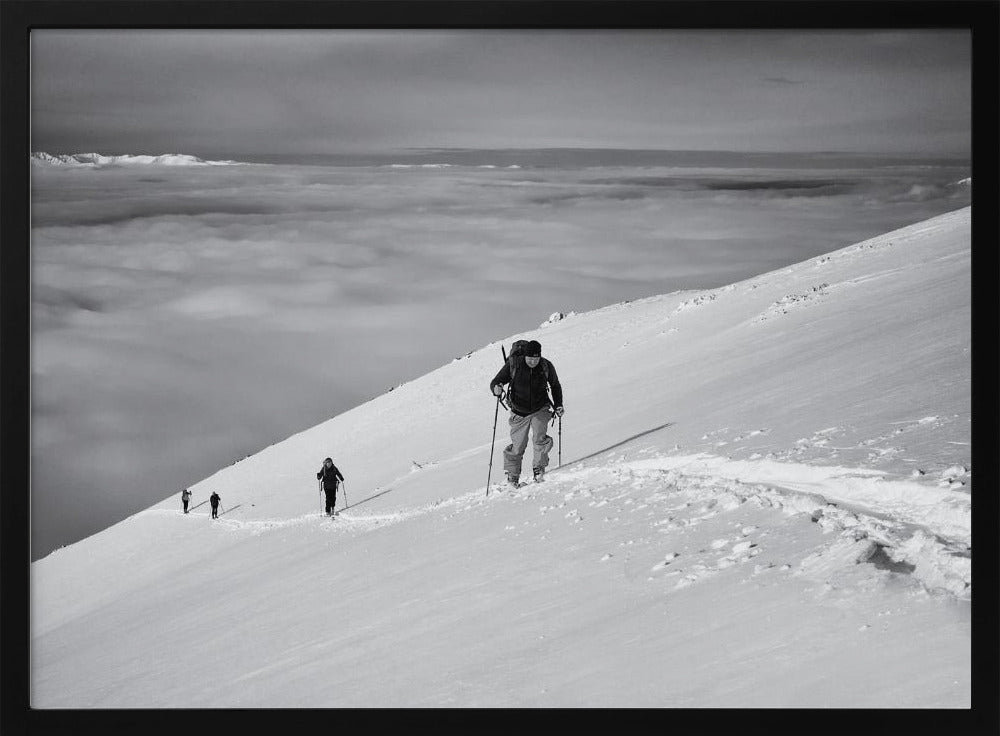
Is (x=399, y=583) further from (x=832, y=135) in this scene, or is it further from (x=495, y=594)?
(x=832, y=135)

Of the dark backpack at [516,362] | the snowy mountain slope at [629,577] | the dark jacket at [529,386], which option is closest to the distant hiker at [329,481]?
the snowy mountain slope at [629,577]

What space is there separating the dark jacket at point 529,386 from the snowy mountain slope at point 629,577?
2.76 ft

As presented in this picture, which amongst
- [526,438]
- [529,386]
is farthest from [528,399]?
[526,438]

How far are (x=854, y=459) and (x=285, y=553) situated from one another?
501 centimetres

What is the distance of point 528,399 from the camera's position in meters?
9.95

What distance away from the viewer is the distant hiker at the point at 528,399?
31.9ft

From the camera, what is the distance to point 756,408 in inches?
383

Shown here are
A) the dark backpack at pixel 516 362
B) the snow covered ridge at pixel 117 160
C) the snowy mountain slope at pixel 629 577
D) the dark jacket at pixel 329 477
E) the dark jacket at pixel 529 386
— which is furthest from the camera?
the dark jacket at pixel 329 477

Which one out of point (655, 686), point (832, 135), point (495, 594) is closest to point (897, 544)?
point (655, 686)

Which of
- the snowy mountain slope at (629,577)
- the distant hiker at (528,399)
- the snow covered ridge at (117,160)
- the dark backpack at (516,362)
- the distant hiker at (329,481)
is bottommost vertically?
the snowy mountain slope at (629,577)

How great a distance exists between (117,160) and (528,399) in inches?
176

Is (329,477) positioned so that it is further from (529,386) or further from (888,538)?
(888,538)

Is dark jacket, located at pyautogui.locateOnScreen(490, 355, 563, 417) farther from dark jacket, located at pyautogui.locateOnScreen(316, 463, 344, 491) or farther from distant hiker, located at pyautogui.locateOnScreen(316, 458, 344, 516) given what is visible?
dark jacket, located at pyautogui.locateOnScreen(316, 463, 344, 491)

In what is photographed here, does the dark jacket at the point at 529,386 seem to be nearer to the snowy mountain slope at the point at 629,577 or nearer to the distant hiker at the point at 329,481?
the snowy mountain slope at the point at 629,577
